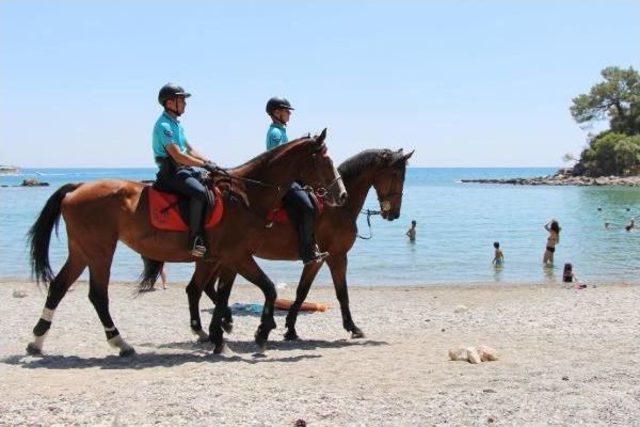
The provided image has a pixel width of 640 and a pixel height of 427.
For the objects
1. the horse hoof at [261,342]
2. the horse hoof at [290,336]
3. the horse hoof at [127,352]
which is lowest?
the horse hoof at [290,336]

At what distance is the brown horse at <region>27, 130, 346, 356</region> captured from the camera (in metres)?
8.98

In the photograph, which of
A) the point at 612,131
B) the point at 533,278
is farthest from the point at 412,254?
the point at 612,131

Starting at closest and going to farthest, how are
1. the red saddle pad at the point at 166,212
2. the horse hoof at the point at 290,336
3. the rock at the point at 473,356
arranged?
1. the rock at the point at 473,356
2. the red saddle pad at the point at 166,212
3. the horse hoof at the point at 290,336

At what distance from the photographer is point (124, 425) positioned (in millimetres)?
6332

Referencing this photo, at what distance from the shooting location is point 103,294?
9141mm

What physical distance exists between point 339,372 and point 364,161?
3631 millimetres

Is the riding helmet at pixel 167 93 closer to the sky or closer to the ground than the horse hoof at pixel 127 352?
closer to the sky

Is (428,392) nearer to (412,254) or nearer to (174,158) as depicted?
(174,158)

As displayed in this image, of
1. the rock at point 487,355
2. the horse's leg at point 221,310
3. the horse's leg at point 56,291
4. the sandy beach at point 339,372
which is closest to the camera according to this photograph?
the sandy beach at point 339,372

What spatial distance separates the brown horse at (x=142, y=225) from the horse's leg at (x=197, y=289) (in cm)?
67

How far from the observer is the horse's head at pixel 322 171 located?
933cm

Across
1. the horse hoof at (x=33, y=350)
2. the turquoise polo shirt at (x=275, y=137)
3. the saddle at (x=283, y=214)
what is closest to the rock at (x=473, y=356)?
the saddle at (x=283, y=214)

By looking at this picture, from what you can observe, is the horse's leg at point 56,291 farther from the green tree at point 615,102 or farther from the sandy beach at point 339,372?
the green tree at point 615,102

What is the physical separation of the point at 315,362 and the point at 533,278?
51.1 feet
